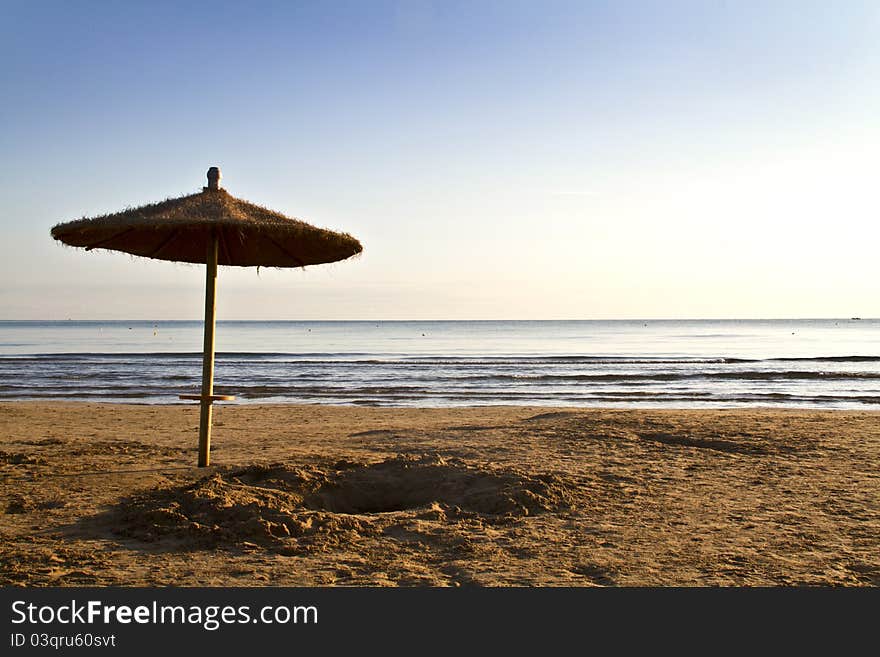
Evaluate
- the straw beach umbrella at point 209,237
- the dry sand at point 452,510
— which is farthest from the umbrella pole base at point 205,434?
the dry sand at point 452,510

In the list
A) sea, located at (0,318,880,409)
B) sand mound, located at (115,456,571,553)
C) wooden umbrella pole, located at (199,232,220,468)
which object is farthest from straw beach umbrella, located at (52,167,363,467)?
sea, located at (0,318,880,409)

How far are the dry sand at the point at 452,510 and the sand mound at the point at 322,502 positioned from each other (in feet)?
0.06

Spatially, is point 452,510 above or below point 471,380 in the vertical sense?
above

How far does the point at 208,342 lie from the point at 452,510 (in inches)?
126

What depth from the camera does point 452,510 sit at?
18.2ft

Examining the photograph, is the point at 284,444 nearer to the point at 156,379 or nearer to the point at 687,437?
the point at 687,437

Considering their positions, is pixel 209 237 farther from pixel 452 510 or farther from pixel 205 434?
pixel 452 510

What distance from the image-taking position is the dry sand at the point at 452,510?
416cm

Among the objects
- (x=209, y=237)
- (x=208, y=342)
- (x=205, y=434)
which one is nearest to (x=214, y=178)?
(x=209, y=237)

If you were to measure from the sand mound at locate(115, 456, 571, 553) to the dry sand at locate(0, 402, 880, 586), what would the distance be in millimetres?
20

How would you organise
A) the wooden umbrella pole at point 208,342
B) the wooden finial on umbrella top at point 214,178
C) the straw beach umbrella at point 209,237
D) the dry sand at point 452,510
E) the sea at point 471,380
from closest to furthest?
the dry sand at point 452,510 < the straw beach umbrella at point 209,237 < the wooden umbrella pole at point 208,342 < the wooden finial on umbrella top at point 214,178 < the sea at point 471,380

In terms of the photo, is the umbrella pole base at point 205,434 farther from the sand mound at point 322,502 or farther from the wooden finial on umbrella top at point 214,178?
the wooden finial on umbrella top at point 214,178

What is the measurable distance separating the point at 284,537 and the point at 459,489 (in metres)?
1.79

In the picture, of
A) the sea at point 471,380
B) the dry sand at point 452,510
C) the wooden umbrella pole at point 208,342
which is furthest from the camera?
the sea at point 471,380
